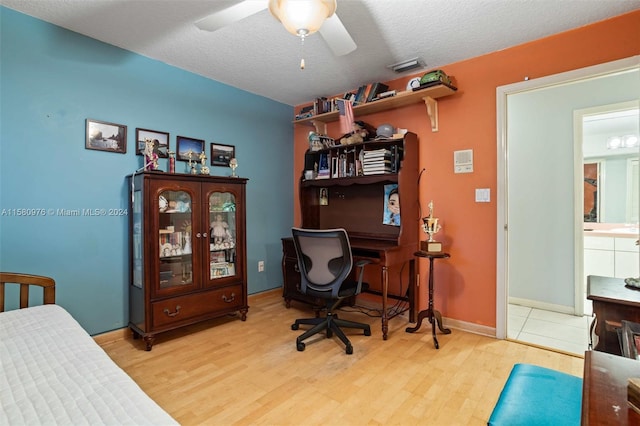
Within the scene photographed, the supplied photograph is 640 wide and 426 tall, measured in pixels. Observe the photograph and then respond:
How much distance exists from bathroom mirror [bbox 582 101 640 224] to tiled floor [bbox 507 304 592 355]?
5.75 ft

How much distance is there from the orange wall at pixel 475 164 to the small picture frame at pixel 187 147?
210cm

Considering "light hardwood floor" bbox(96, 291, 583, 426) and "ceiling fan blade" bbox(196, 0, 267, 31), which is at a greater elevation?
"ceiling fan blade" bbox(196, 0, 267, 31)

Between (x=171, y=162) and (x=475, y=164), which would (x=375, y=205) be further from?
(x=171, y=162)

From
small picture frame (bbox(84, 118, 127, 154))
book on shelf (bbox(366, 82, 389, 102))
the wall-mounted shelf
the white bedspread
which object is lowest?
the white bedspread

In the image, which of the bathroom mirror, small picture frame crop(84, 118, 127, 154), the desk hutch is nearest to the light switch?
the desk hutch

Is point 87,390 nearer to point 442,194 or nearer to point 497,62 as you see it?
point 442,194

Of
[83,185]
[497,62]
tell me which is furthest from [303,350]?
[497,62]

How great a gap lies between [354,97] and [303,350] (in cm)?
243

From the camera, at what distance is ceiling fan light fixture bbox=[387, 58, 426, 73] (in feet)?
9.07

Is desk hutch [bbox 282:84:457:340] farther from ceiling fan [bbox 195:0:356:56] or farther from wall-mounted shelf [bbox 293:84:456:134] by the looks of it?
ceiling fan [bbox 195:0:356:56]

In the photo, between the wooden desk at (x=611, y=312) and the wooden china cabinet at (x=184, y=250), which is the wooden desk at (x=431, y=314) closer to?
the wooden desk at (x=611, y=312)

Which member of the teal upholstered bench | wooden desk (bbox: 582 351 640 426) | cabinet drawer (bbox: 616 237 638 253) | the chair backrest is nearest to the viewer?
wooden desk (bbox: 582 351 640 426)

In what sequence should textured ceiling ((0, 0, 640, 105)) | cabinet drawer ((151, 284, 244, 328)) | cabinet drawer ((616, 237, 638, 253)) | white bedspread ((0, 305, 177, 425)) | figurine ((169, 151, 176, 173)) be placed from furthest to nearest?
1. cabinet drawer ((616, 237, 638, 253))
2. figurine ((169, 151, 176, 173))
3. cabinet drawer ((151, 284, 244, 328))
4. textured ceiling ((0, 0, 640, 105))
5. white bedspread ((0, 305, 177, 425))

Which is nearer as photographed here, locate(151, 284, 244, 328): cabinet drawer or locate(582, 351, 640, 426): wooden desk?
locate(582, 351, 640, 426): wooden desk
